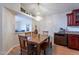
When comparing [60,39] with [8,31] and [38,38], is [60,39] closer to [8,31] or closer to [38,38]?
[38,38]

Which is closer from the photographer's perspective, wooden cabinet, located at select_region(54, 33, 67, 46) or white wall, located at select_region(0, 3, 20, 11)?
white wall, located at select_region(0, 3, 20, 11)

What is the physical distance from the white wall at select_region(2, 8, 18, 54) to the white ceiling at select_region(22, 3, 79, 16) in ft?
0.99

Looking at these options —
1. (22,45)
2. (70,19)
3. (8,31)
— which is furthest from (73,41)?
(8,31)

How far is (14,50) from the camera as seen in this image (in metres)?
1.70

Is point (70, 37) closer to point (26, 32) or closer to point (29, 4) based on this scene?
point (26, 32)

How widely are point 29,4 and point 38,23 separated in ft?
1.13

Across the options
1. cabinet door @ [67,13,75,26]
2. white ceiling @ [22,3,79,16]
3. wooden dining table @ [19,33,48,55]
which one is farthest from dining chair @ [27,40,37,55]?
cabinet door @ [67,13,75,26]

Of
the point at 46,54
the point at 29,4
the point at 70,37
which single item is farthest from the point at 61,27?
the point at 29,4

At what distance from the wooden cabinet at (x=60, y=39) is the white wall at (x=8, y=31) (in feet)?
2.20

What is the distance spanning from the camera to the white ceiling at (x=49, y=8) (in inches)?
67.7

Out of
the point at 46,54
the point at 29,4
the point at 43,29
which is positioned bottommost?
the point at 46,54

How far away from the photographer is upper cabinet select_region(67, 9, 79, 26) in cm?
174

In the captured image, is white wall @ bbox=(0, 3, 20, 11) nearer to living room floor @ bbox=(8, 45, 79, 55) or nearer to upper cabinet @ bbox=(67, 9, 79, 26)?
Result: living room floor @ bbox=(8, 45, 79, 55)

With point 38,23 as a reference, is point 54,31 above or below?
below
